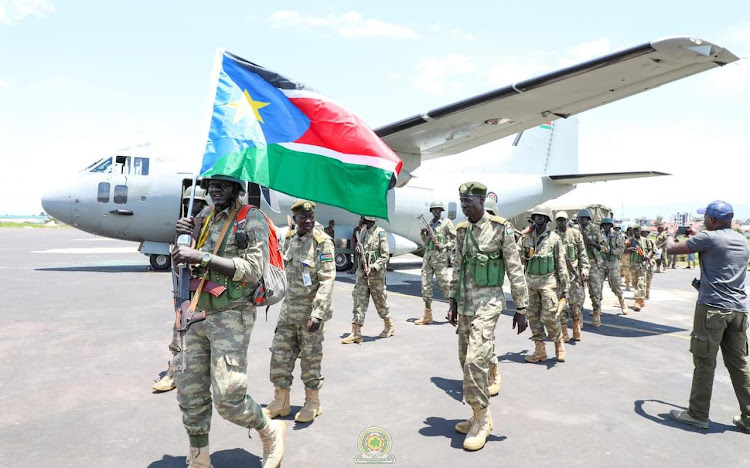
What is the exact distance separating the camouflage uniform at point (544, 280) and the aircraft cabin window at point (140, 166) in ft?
40.3

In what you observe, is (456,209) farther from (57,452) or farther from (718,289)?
(57,452)

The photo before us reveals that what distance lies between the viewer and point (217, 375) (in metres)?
3.19

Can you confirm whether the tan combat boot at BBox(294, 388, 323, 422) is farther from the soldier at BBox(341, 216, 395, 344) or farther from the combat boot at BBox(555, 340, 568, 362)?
the combat boot at BBox(555, 340, 568, 362)

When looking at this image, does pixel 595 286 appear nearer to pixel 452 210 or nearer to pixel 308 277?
pixel 308 277

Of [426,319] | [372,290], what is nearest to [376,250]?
[372,290]

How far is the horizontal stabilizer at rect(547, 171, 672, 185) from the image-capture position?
54.1 ft

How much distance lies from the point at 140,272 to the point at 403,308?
31.5 ft

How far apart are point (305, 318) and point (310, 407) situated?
2.75 feet

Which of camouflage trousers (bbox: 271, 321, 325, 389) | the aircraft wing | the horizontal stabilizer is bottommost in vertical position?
camouflage trousers (bbox: 271, 321, 325, 389)

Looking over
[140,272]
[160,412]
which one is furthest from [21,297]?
[160,412]

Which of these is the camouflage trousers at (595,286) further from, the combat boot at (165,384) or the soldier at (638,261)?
the combat boot at (165,384)

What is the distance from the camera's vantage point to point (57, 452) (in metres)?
3.71

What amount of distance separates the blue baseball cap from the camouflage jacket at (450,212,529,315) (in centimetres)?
190

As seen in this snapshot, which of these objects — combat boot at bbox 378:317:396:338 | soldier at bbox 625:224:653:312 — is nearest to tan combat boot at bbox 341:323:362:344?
combat boot at bbox 378:317:396:338
